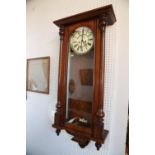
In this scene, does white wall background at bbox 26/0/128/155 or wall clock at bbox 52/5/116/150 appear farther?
white wall background at bbox 26/0/128/155

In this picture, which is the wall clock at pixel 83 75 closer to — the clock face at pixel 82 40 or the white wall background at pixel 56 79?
the clock face at pixel 82 40

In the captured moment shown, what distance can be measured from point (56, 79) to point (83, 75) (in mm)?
433

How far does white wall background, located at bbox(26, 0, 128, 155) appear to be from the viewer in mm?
1115

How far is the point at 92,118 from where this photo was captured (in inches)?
41.5

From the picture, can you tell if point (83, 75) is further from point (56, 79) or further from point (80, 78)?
point (56, 79)

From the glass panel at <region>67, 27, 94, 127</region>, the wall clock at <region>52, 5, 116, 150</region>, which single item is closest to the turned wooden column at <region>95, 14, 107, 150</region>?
the wall clock at <region>52, 5, 116, 150</region>

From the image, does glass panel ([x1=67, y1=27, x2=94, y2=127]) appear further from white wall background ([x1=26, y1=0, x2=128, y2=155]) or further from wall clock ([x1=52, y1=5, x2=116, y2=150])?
white wall background ([x1=26, y1=0, x2=128, y2=155])

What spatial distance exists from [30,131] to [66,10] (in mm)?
1651

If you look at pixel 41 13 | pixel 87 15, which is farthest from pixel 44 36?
pixel 87 15

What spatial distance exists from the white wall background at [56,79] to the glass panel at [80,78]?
0.52ft

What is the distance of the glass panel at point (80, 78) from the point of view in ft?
3.69
